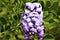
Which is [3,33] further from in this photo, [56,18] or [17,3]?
[56,18]

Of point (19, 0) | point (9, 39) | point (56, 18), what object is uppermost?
point (19, 0)

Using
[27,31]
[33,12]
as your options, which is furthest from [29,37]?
[33,12]

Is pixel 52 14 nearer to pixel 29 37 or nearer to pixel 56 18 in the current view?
pixel 56 18

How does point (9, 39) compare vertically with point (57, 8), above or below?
below
